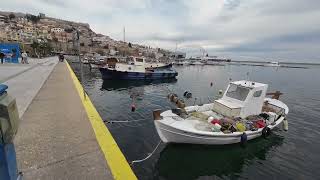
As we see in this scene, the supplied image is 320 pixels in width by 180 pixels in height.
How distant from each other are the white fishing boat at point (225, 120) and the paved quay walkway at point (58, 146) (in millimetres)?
3543

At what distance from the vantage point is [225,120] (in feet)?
35.0

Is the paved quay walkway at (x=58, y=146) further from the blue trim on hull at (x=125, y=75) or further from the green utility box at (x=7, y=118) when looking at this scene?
the blue trim on hull at (x=125, y=75)

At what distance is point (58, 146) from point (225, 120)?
7605mm

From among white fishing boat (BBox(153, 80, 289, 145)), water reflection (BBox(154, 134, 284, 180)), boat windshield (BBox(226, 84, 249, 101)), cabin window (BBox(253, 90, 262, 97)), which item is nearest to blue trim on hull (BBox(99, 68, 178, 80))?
white fishing boat (BBox(153, 80, 289, 145))

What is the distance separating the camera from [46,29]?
190m

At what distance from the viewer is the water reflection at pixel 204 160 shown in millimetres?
8383

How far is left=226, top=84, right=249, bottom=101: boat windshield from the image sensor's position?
12.1 meters

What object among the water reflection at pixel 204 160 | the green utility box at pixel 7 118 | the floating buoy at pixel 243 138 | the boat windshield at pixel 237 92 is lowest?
the water reflection at pixel 204 160

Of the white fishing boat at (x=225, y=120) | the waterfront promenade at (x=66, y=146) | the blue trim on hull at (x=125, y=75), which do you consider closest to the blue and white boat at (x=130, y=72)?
the blue trim on hull at (x=125, y=75)

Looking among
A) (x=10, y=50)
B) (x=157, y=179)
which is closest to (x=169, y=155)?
(x=157, y=179)

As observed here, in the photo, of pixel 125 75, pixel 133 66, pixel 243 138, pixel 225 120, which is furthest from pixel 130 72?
pixel 243 138

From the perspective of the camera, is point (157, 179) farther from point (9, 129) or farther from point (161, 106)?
point (161, 106)

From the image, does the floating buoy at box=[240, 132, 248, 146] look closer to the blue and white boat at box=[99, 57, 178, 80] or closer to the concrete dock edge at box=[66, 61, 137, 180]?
the concrete dock edge at box=[66, 61, 137, 180]

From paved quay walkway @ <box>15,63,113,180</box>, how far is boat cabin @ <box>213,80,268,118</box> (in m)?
7.27
